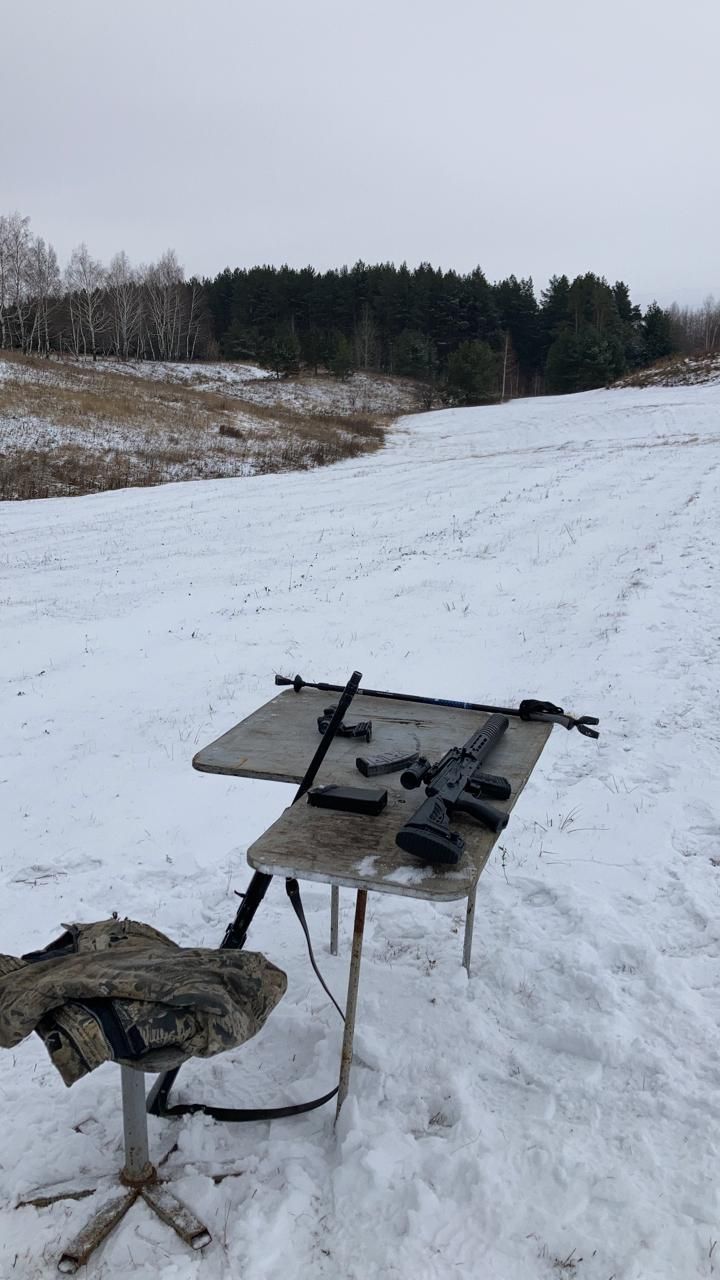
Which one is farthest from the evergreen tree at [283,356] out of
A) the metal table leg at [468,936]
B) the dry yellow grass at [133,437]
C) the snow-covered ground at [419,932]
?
the metal table leg at [468,936]

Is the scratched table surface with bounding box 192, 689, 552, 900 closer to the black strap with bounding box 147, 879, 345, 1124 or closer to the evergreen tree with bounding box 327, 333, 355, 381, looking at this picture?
the black strap with bounding box 147, 879, 345, 1124

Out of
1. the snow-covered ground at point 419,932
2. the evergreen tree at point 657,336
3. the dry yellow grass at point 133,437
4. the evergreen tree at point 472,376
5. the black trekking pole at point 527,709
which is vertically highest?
the evergreen tree at point 657,336

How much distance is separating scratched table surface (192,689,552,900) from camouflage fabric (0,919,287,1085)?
0.37 metres

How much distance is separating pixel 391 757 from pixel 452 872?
2.70 feet

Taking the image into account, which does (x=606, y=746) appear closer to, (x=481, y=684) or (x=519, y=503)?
(x=481, y=684)

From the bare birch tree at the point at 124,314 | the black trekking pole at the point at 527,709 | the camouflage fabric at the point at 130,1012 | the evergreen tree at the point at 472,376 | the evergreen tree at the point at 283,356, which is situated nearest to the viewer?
the camouflage fabric at the point at 130,1012

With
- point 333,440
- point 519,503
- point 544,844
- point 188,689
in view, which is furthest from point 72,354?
point 544,844

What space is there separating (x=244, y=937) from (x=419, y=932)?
1.22 metres

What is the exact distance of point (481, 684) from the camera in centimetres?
752

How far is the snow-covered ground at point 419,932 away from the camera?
2.35 meters

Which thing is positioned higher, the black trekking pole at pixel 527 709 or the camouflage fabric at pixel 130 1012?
the black trekking pole at pixel 527 709

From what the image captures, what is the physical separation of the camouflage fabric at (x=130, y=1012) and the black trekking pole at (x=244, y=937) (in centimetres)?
37

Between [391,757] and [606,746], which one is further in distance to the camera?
[606,746]

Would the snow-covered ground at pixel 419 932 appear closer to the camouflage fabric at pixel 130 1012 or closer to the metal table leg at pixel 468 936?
the metal table leg at pixel 468 936
